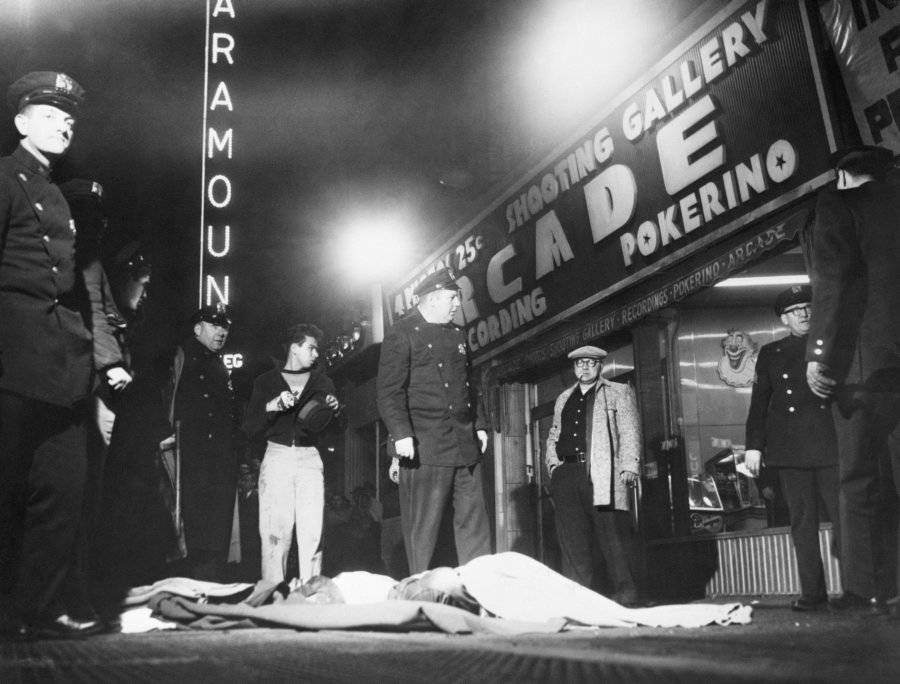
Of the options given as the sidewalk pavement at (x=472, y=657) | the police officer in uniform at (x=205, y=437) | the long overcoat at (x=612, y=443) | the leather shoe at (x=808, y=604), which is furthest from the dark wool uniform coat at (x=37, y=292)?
the long overcoat at (x=612, y=443)

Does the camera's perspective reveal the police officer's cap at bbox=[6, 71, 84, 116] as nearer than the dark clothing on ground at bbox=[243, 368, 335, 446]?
Yes

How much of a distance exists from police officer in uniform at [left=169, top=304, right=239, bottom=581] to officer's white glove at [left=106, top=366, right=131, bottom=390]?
2.59m

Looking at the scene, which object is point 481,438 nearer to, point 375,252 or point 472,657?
point 472,657

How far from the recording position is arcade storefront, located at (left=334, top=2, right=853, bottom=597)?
662 centimetres

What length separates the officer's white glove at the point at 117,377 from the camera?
164 inches

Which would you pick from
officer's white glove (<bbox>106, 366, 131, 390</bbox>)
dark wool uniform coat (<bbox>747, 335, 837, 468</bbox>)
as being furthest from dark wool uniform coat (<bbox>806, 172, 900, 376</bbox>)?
officer's white glove (<bbox>106, 366, 131, 390</bbox>)

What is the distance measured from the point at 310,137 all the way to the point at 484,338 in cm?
827

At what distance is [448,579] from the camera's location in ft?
14.0

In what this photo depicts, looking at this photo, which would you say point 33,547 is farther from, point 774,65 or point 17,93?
point 774,65

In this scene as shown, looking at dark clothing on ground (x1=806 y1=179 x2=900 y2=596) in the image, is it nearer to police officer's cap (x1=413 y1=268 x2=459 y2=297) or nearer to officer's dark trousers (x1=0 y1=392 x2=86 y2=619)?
police officer's cap (x1=413 y1=268 x2=459 y2=297)

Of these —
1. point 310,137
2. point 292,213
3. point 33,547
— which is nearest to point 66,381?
point 33,547

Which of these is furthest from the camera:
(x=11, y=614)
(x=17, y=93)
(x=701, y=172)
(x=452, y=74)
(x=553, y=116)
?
(x=452, y=74)

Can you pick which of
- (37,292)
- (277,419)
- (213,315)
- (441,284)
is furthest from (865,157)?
(213,315)

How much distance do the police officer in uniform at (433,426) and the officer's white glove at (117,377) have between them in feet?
6.19
